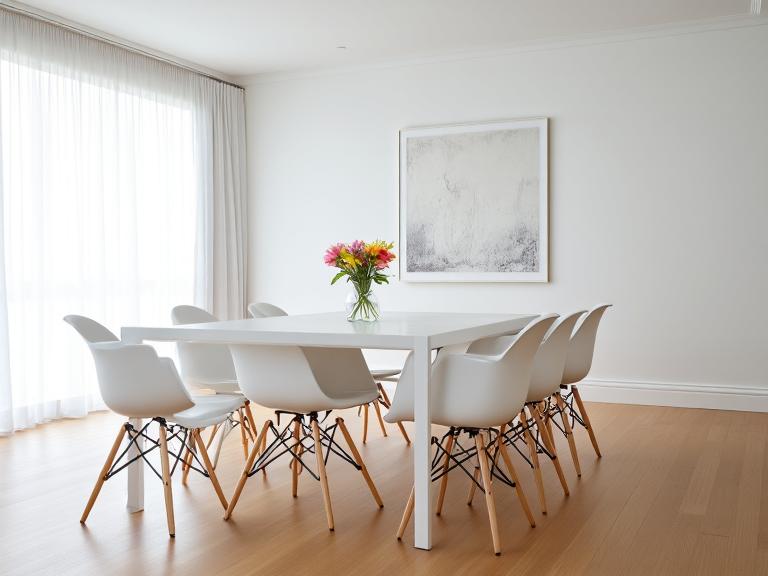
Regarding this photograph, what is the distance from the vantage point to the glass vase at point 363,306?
4227 millimetres

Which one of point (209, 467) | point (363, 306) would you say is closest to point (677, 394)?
point (363, 306)

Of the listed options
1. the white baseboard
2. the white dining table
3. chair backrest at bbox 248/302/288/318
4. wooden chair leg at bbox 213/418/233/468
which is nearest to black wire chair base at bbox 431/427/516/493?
the white dining table

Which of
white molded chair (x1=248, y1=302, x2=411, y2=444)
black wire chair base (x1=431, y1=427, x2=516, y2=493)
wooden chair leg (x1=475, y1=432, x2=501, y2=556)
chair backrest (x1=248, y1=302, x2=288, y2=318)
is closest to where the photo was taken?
wooden chair leg (x1=475, y1=432, x2=501, y2=556)

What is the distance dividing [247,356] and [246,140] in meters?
4.70

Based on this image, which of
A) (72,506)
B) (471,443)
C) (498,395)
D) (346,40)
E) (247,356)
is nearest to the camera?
(498,395)

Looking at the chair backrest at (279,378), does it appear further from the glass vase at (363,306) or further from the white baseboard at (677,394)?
the white baseboard at (677,394)

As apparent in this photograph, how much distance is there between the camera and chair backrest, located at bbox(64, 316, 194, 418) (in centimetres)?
319

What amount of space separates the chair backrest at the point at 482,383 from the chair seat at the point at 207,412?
962 mm

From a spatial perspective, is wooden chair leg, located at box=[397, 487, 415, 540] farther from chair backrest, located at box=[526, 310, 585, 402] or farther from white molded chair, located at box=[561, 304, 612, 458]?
white molded chair, located at box=[561, 304, 612, 458]

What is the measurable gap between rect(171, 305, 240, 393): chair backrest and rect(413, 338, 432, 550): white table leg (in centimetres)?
144

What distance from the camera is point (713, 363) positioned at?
19.5 feet

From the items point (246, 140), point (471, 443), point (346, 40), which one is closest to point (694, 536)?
point (471, 443)

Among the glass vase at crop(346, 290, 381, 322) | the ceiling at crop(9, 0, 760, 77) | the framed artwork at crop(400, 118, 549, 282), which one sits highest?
the ceiling at crop(9, 0, 760, 77)

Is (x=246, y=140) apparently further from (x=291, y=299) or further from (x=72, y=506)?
(x=72, y=506)
